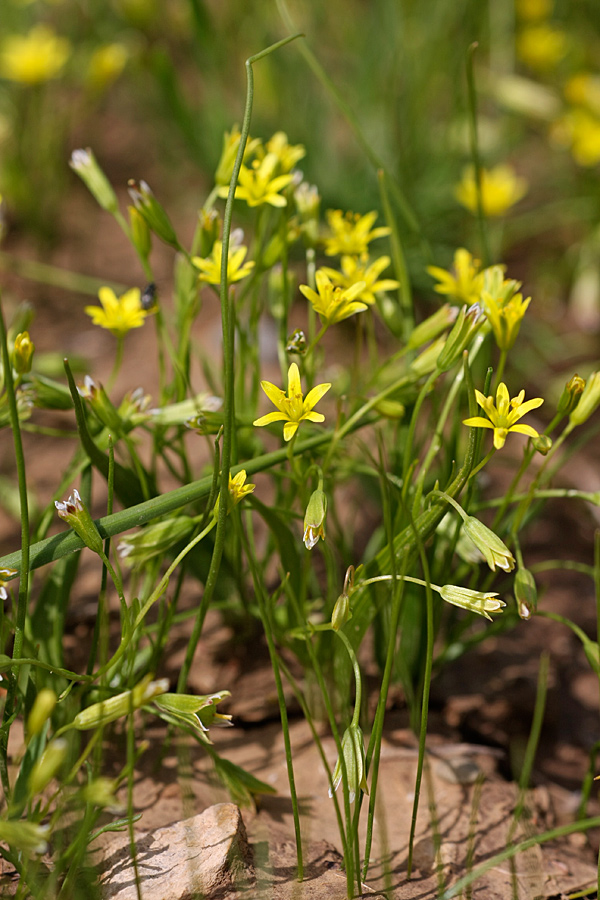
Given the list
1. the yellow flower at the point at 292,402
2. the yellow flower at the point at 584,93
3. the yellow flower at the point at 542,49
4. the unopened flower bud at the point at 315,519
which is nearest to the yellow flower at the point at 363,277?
the yellow flower at the point at 292,402

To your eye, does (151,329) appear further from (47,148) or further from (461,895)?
(461,895)

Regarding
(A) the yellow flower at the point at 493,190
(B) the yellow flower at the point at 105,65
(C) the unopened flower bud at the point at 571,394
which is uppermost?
(B) the yellow flower at the point at 105,65

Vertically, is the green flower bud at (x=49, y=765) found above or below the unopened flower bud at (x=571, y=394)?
above

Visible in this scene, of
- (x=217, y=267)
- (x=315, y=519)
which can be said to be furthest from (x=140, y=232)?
(x=315, y=519)

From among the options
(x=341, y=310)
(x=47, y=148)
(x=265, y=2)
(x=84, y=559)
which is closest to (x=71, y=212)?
(x=47, y=148)

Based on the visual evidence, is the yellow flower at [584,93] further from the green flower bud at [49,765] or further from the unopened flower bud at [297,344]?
the green flower bud at [49,765]

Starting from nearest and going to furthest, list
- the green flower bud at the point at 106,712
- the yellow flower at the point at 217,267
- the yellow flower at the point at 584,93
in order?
the green flower bud at the point at 106,712 < the yellow flower at the point at 217,267 < the yellow flower at the point at 584,93

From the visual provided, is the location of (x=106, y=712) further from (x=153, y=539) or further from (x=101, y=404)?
(x=101, y=404)

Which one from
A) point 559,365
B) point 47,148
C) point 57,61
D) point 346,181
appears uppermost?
point 57,61
